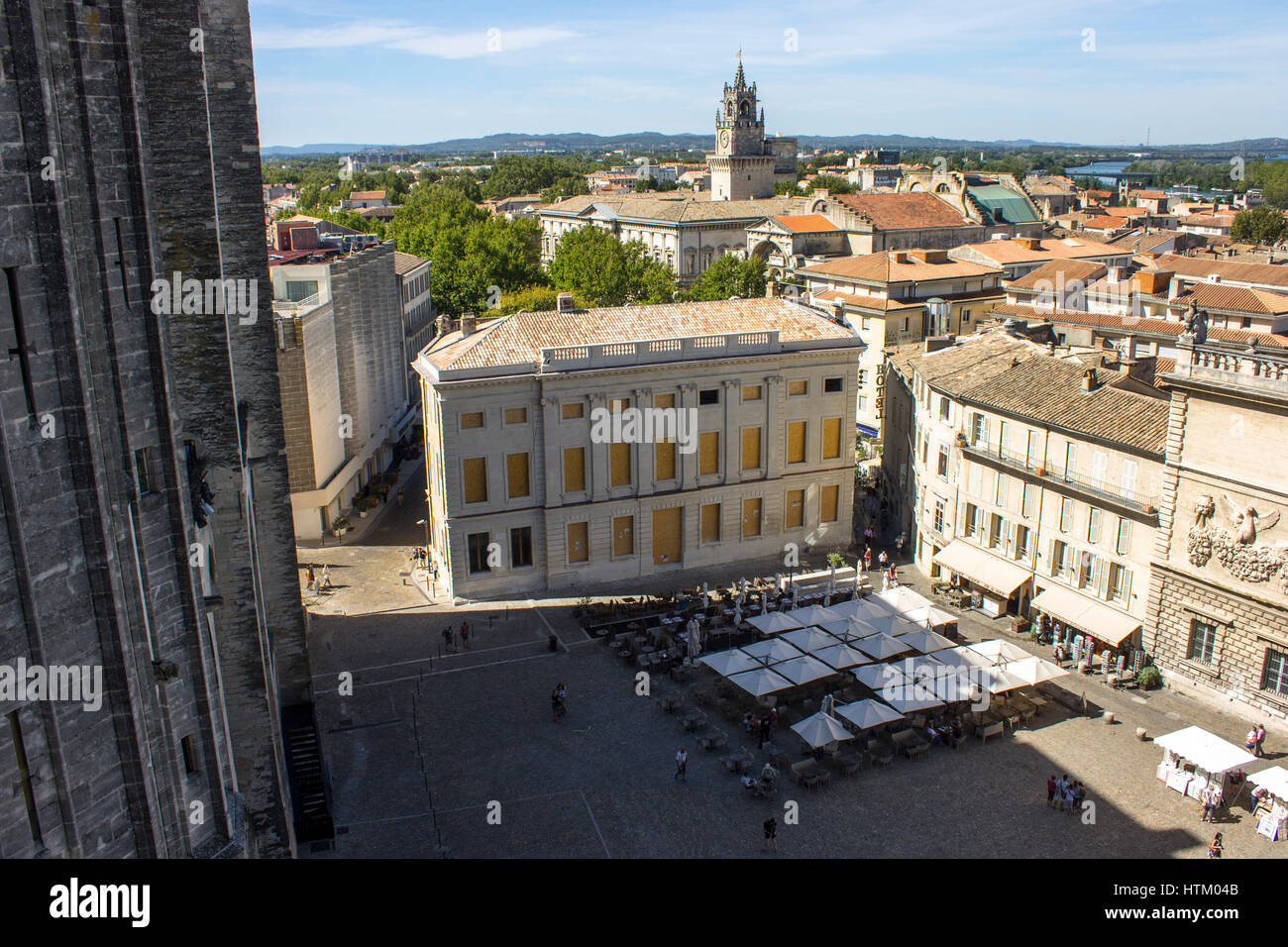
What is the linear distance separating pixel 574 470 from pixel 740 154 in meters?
147

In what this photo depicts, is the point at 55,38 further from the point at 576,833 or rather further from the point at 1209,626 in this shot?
the point at 1209,626

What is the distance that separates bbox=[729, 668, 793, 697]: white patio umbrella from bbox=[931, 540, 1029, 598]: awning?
43.4 feet

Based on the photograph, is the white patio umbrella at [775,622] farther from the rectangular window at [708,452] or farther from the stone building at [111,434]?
the stone building at [111,434]

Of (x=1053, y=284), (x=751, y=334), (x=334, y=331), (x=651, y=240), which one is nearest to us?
(x=751, y=334)

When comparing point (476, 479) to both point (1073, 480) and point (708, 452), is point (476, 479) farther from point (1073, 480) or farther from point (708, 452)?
point (1073, 480)

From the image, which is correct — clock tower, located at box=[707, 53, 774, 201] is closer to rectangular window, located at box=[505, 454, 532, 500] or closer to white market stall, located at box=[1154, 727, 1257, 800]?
rectangular window, located at box=[505, 454, 532, 500]

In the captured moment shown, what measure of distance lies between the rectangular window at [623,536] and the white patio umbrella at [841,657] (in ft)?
43.5

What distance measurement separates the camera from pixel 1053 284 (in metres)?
76.9

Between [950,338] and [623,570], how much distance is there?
23.9m

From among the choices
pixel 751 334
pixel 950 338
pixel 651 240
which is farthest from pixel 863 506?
pixel 651 240

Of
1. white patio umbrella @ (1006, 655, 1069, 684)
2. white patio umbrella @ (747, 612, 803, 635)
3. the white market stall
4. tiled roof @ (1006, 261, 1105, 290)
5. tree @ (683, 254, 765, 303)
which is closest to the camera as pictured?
the white market stall

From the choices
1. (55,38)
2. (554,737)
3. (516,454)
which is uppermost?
(55,38)

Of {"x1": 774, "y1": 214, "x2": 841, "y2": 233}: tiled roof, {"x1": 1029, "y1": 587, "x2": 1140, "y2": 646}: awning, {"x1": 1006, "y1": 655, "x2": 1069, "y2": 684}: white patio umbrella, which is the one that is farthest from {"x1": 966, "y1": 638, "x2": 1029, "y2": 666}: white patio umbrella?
{"x1": 774, "y1": 214, "x2": 841, "y2": 233}: tiled roof

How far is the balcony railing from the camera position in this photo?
39219mm
